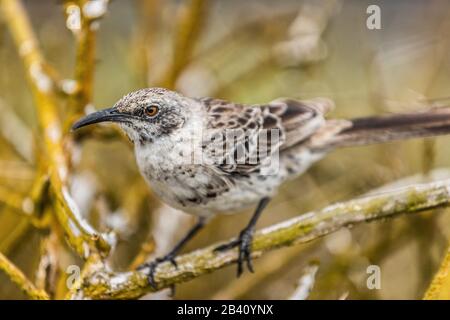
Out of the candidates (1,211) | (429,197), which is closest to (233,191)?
(429,197)

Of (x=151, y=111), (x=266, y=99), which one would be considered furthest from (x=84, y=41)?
(x=266, y=99)

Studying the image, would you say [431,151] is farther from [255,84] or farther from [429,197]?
[255,84]

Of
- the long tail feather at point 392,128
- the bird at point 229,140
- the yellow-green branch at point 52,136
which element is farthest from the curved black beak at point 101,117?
the long tail feather at point 392,128

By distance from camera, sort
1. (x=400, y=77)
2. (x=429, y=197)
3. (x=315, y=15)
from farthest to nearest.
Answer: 1. (x=400, y=77)
2. (x=315, y=15)
3. (x=429, y=197)

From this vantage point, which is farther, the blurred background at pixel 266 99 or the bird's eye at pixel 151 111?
the blurred background at pixel 266 99

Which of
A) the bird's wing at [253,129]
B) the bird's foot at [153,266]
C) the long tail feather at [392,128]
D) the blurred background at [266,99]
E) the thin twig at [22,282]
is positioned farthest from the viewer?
the blurred background at [266,99]

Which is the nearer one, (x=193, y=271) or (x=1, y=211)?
(x=193, y=271)

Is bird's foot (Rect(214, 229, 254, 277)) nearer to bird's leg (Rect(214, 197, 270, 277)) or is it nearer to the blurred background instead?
bird's leg (Rect(214, 197, 270, 277))

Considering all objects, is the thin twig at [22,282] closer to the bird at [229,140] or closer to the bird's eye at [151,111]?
the bird at [229,140]
